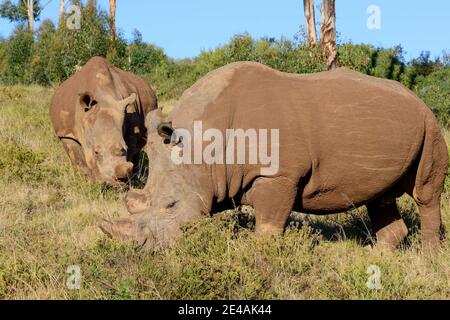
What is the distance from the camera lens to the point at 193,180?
6.09m

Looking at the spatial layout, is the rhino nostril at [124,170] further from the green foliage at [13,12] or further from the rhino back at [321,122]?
the green foliage at [13,12]

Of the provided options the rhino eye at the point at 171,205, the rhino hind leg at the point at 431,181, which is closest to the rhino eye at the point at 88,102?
the rhino eye at the point at 171,205

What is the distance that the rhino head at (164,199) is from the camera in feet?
19.3

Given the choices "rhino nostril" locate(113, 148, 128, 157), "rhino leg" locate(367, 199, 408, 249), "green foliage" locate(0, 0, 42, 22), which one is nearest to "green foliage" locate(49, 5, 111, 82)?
"rhino nostril" locate(113, 148, 128, 157)

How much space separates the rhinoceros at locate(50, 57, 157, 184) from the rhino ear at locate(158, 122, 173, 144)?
3.09 metres

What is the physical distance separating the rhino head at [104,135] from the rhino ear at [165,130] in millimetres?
3087

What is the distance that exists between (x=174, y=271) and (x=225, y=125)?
59.0 inches

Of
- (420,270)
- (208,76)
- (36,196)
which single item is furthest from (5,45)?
(420,270)

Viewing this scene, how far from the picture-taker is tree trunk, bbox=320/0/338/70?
16.3 m

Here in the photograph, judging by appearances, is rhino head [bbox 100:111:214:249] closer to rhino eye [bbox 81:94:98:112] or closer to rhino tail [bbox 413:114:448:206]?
rhino tail [bbox 413:114:448:206]

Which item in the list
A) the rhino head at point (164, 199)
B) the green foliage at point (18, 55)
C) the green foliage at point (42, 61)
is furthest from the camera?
the green foliage at point (18, 55)

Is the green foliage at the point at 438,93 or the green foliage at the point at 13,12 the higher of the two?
the green foliage at the point at 13,12

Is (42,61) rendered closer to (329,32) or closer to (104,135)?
(329,32)
